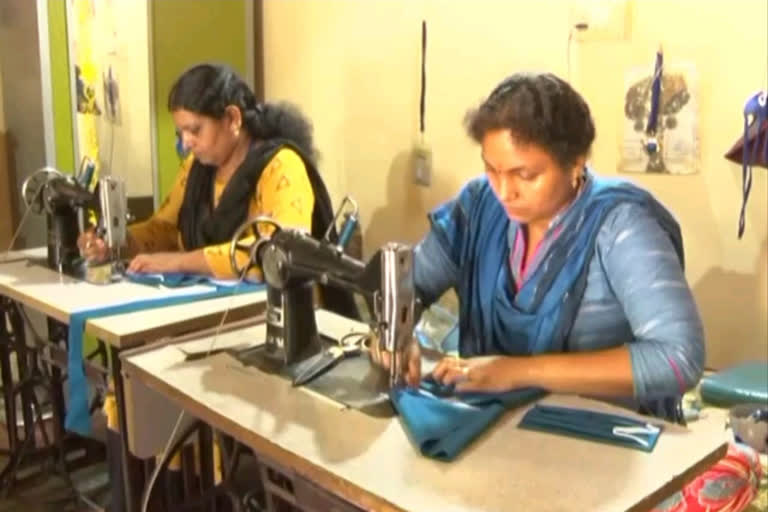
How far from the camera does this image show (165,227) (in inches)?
97.0

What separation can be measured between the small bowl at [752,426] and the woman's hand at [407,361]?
103 centimetres

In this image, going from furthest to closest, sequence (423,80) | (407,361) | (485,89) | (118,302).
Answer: (423,80)
(485,89)
(118,302)
(407,361)

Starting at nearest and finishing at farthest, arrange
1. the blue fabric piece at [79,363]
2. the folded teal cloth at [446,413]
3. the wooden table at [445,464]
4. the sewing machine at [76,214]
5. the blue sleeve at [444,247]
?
the wooden table at [445,464], the folded teal cloth at [446,413], the blue sleeve at [444,247], the blue fabric piece at [79,363], the sewing machine at [76,214]

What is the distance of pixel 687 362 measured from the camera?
130cm

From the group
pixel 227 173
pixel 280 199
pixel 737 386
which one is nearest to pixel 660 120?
pixel 737 386

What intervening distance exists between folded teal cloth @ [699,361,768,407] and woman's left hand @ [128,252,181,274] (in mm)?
1380

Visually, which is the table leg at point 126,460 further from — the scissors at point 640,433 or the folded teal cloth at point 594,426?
the scissors at point 640,433

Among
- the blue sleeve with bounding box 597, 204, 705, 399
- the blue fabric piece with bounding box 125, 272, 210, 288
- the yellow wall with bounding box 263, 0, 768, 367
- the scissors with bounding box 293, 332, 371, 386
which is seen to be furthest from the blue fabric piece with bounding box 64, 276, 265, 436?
the yellow wall with bounding box 263, 0, 768, 367

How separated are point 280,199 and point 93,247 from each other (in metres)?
0.47

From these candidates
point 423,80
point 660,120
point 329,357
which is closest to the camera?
point 329,357

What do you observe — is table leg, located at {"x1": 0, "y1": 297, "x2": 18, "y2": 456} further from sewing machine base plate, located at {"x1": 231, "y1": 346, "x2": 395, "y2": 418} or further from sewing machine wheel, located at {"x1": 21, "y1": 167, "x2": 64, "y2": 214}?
sewing machine base plate, located at {"x1": 231, "y1": 346, "x2": 395, "y2": 418}

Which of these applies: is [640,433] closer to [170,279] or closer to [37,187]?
[170,279]

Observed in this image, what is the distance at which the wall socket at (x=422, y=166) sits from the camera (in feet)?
9.98

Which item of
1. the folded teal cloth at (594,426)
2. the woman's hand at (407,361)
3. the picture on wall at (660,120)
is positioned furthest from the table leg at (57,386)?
the picture on wall at (660,120)
